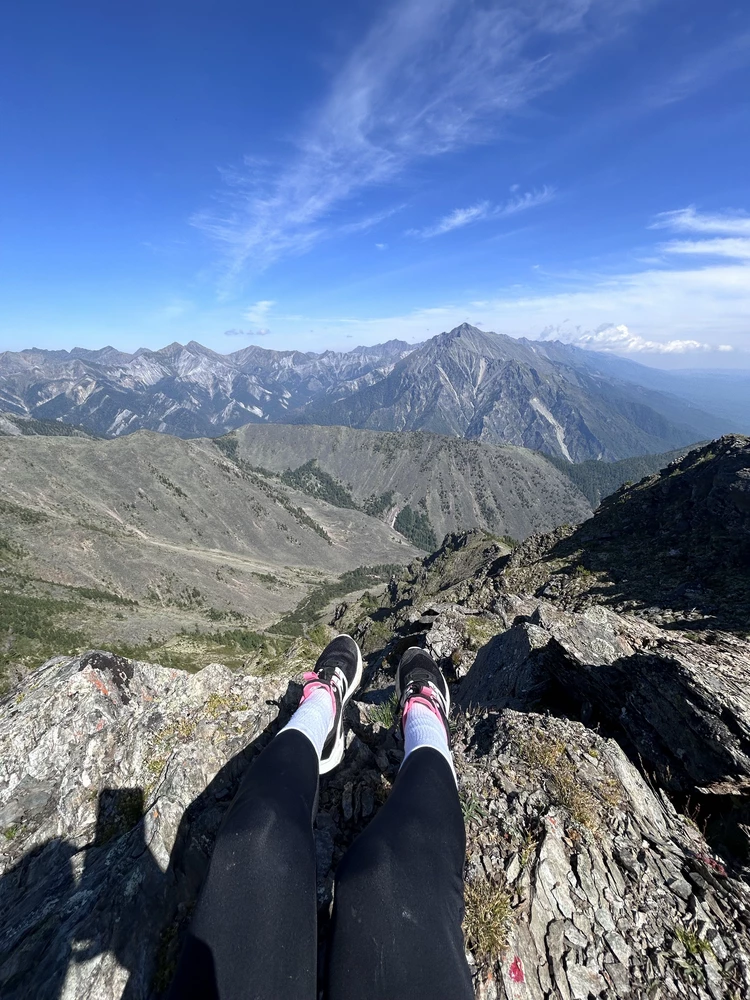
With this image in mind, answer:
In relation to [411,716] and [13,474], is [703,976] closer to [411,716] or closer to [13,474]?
[411,716]

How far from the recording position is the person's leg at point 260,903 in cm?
290

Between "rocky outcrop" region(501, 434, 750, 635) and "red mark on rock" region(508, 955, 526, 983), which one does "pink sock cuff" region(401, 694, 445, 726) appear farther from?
"rocky outcrop" region(501, 434, 750, 635)

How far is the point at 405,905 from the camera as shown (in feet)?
10.6

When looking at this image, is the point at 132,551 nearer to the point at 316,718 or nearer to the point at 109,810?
the point at 109,810

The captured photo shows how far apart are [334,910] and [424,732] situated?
7.90 feet

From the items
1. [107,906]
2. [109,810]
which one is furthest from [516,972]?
[109,810]

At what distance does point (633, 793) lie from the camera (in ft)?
17.1

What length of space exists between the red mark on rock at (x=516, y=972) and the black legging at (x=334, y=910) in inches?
26.5

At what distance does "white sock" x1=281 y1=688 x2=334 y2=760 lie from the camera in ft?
17.2

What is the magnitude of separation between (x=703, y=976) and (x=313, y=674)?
545 centimetres

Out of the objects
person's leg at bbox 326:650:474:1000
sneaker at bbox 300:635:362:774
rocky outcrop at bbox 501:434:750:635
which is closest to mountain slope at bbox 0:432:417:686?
rocky outcrop at bbox 501:434:750:635

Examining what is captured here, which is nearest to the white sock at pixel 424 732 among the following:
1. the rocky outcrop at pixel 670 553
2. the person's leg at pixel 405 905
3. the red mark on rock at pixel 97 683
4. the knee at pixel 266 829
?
the person's leg at pixel 405 905

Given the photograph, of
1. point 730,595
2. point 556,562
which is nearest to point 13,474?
point 556,562

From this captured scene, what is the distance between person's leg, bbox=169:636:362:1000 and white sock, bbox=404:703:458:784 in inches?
54.3
